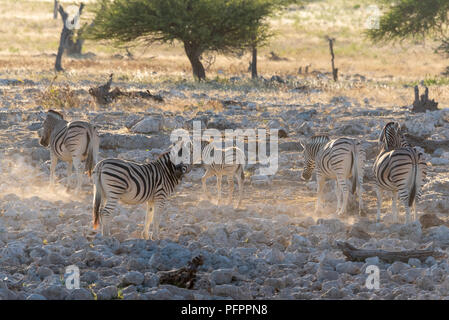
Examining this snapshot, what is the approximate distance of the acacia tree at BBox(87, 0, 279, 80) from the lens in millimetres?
28078

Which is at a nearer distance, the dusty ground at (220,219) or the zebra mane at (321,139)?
the dusty ground at (220,219)

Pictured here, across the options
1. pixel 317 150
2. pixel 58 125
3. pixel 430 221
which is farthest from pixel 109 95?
pixel 430 221

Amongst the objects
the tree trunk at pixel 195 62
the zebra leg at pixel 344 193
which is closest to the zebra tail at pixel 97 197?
the zebra leg at pixel 344 193

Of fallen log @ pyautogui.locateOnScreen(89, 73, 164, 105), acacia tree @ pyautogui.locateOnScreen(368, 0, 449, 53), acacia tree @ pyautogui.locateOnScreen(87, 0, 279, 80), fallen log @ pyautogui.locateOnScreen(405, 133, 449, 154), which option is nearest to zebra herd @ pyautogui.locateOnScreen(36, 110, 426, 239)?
fallen log @ pyautogui.locateOnScreen(405, 133, 449, 154)

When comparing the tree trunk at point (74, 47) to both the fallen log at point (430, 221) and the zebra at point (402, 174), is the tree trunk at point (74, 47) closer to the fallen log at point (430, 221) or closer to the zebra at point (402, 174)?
the zebra at point (402, 174)

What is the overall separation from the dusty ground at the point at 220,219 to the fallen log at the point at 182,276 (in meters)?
0.08

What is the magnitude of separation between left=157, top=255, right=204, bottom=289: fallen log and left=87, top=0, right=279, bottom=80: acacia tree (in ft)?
71.6

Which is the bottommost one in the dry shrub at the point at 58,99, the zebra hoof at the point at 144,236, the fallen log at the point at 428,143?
the zebra hoof at the point at 144,236

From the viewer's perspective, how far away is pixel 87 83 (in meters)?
23.3

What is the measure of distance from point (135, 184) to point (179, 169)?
→ 28.9 inches

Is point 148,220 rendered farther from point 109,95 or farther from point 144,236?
point 109,95

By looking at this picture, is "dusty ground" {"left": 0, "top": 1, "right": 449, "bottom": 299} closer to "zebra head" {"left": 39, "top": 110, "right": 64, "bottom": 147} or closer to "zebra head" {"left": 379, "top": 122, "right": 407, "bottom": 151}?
"zebra head" {"left": 39, "top": 110, "right": 64, "bottom": 147}

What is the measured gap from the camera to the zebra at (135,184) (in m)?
7.61

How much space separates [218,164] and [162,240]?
2886mm
